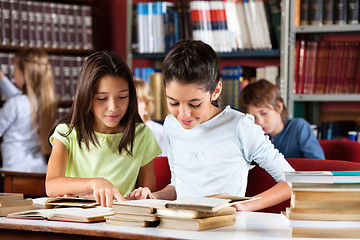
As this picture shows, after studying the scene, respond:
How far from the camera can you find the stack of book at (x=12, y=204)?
163 centimetres

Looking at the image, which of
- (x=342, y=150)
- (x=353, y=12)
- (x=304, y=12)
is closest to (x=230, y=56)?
(x=304, y=12)

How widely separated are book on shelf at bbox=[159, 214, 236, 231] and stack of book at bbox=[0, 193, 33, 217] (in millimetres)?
466

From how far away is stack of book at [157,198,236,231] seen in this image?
4.57ft

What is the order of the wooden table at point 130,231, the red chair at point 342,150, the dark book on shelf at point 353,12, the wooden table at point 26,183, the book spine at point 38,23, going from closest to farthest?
the wooden table at point 130,231 → the red chair at point 342,150 → the wooden table at point 26,183 → the dark book on shelf at point 353,12 → the book spine at point 38,23

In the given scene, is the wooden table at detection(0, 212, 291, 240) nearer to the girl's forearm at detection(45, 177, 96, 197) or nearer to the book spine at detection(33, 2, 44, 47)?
the girl's forearm at detection(45, 177, 96, 197)

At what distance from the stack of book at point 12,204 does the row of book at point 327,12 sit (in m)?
2.53

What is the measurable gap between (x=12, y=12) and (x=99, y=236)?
10.7 ft

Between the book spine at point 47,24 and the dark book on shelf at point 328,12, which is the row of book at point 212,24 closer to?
the dark book on shelf at point 328,12

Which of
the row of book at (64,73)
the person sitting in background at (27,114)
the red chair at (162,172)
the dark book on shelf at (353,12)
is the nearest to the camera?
the red chair at (162,172)

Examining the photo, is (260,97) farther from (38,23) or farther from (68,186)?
(38,23)

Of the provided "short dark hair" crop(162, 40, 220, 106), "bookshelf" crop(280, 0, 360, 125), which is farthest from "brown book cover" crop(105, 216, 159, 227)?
"bookshelf" crop(280, 0, 360, 125)

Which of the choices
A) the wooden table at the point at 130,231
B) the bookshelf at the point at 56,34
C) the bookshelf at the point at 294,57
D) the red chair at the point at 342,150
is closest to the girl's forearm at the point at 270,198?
the wooden table at the point at 130,231

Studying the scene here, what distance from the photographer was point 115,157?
2.13 m

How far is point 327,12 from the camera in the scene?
12.1 ft
